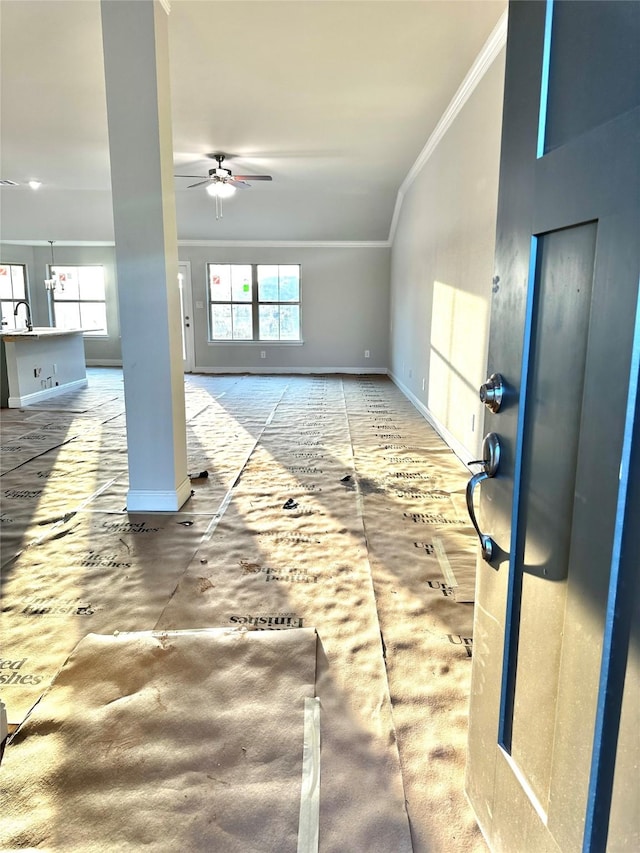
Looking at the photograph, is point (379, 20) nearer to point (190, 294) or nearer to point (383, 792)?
point (383, 792)

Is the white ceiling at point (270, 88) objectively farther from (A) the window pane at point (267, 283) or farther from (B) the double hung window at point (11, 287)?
(B) the double hung window at point (11, 287)

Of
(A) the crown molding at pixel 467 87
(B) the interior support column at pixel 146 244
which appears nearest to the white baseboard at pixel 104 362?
(A) the crown molding at pixel 467 87

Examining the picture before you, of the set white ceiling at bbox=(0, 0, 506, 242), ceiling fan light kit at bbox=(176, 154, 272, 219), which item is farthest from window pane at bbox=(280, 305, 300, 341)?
ceiling fan light kit at bbox=(176, 154, 272, 219)

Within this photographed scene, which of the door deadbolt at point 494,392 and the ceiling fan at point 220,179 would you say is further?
the ceiling fan at point 220,179

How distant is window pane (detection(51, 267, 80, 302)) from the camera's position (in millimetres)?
10078

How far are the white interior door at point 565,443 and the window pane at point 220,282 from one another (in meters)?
9.06

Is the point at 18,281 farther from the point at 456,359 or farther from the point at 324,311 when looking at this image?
the point at 456,359

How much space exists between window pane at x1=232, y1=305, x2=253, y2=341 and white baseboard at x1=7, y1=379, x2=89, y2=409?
9.62ft

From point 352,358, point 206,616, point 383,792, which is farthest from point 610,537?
point 352,358

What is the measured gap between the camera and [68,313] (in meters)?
10.3

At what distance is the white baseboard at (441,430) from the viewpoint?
157 inches

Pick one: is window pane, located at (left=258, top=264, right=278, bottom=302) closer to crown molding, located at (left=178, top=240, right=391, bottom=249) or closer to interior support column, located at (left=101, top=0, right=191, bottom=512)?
crown molding, located at (left=178, top=240, right=391, bottom=249)

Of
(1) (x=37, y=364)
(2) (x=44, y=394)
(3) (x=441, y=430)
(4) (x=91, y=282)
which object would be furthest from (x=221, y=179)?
(4) (x=91, y=282)

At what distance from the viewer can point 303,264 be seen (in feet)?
30.9
